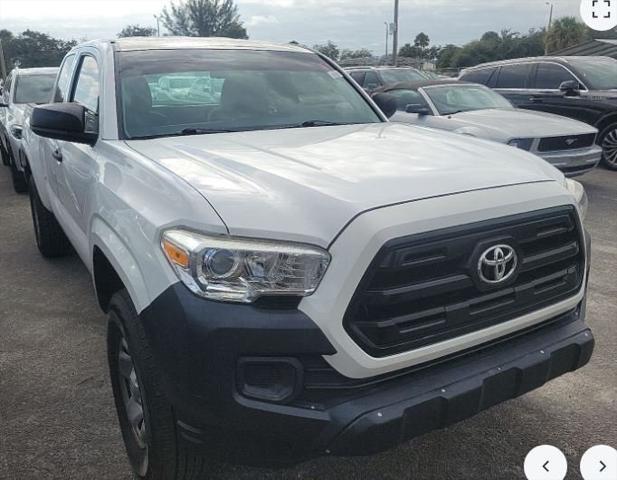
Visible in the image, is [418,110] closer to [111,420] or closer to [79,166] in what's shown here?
[79,166]

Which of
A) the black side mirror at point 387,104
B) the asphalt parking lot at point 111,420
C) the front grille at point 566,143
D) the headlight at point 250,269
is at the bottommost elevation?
the asphalt parking lot at point 111,420

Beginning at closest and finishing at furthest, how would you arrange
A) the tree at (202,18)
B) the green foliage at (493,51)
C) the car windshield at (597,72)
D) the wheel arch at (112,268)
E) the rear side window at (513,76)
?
the wheel arch at (112,268)
the car windshield at (597,72)
the rear side window at (513,76)
the green foliage at (493,51)
the tree at (202,18)

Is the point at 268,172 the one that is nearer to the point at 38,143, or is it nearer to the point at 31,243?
the point at 38,143

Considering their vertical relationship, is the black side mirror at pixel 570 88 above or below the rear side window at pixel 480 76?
below

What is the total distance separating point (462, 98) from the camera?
8211mm

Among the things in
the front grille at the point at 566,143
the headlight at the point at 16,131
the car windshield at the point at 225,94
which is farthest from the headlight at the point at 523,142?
the headlight at the point at 16,131

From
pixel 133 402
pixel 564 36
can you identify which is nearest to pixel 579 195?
pixel 133 402

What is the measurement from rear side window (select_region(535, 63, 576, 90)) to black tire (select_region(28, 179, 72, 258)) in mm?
7801

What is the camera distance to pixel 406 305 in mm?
1831

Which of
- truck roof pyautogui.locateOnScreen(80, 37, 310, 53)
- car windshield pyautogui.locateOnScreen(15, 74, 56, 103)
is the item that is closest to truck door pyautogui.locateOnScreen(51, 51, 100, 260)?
truck roof pyautogui.locateOnScreen(80, 37, 310, 53)

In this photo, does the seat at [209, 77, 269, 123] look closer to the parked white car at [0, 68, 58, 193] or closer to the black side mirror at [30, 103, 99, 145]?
the black side mirror at [30, 103, 99, 145]

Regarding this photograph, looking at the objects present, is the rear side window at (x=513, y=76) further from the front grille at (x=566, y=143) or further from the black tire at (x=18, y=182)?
the black tire at (x=18, y=182)

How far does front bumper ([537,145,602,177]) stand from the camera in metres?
6.82

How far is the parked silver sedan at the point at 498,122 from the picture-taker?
6.75 meters
